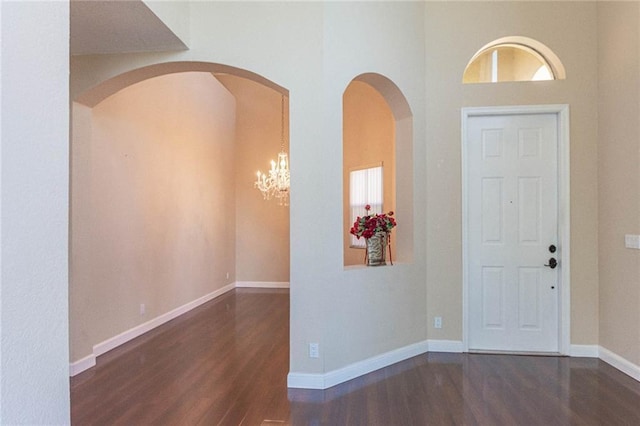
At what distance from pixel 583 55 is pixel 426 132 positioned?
1.69m

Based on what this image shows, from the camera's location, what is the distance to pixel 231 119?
7828mm

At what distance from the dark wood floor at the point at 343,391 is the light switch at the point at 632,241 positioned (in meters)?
1.11

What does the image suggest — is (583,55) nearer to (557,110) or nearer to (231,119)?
(557,110)

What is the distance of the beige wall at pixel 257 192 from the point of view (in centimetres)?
793

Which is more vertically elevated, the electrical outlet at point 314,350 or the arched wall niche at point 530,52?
the arched wall niche at point 530,52

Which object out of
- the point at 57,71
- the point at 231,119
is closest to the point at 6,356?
the point at 57,71

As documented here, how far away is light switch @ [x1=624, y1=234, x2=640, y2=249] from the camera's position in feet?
10.5

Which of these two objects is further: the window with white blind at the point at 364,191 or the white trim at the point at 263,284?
the white trim at the point at 263,284

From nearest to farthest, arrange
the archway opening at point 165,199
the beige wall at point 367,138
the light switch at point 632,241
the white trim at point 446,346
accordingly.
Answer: the light switch at point 632,241
the archway opening at point 165,199
the white trim at point 446,346
the beige wall at point 367,138

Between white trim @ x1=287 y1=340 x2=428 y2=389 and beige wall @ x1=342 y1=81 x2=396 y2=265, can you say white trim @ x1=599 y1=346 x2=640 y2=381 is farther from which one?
beige wall @ x1=342 y1=81 x2=396 y2=265

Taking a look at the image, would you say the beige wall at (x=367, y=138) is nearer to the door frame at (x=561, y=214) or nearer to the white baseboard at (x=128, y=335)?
the door frame at (x=561, y=214)

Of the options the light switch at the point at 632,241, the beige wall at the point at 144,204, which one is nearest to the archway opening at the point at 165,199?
the beige wall at the point at 144,204

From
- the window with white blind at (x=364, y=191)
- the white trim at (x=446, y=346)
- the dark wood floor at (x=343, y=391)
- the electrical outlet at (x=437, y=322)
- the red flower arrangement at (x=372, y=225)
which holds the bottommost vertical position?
the dark wood floor at (x=343, y=391)

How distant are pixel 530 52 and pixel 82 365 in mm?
5290
